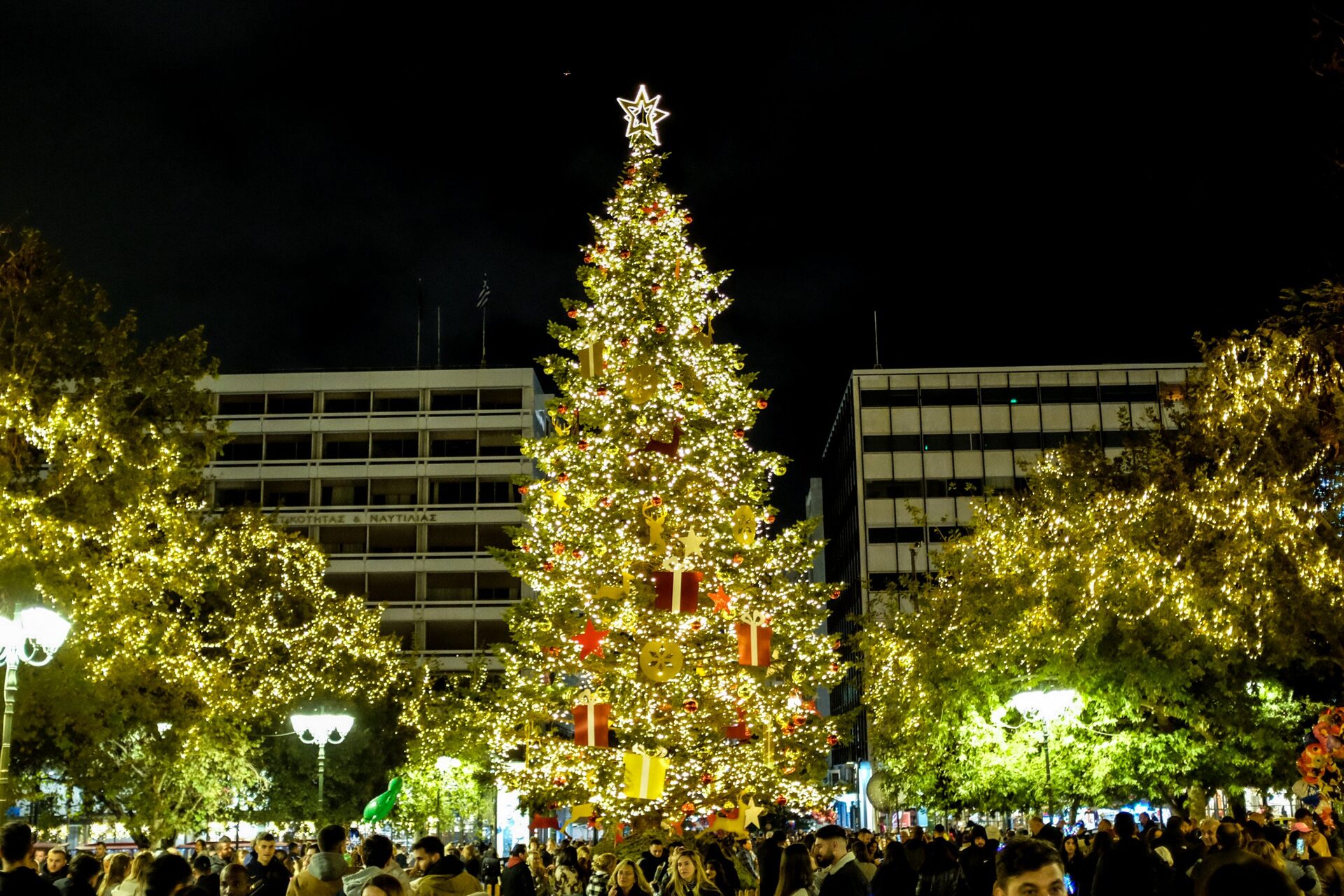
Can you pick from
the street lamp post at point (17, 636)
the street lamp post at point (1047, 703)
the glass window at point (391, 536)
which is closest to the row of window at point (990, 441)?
the glass window at point (391, 536)

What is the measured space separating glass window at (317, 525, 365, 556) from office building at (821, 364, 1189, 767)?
92.9 ft

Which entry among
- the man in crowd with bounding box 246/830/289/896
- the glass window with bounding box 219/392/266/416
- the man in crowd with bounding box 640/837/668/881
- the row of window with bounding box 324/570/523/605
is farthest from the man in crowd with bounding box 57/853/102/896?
the glass window with bounding box 219/392/266/416

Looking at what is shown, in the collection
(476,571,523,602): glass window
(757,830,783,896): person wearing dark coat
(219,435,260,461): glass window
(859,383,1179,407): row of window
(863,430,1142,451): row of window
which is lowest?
(757,830,783,896): person wearing dark coat

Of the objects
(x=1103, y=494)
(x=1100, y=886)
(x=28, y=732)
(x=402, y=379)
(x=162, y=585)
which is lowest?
(x=1100, y=886)

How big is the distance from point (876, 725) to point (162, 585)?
2450 cm

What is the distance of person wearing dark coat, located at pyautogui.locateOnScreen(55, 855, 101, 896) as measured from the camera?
8586 millimetres

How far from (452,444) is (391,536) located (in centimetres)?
644

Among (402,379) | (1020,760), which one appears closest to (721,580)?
(1020,760)

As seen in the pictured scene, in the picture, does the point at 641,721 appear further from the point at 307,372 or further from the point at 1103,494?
the point at 307,372

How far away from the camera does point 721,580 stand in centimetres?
2930

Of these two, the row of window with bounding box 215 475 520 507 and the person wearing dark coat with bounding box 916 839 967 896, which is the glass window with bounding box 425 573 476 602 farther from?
the person wearing dark coat with bounding box 916 839 967 896

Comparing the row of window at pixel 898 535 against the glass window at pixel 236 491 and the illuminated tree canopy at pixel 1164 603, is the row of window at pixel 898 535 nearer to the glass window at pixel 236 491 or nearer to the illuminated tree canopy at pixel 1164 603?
the illuminated tree canopy at pixel 1164 603

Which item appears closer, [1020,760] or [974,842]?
[974,842]

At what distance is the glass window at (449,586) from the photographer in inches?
3061
